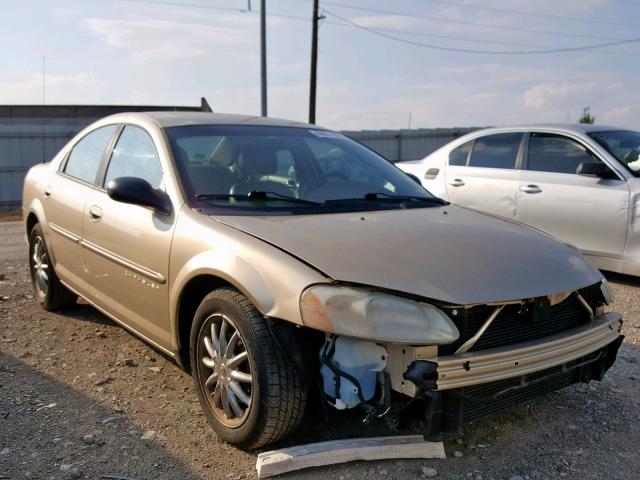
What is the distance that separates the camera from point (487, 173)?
284 inches

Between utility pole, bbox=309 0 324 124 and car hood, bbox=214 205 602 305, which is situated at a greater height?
utility pole, bbox=309 0 324 124

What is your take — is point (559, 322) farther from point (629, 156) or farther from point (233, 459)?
point (629, 156)

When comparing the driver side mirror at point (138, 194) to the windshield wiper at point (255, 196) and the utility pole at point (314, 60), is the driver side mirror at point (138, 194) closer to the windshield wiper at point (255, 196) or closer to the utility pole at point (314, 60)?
the windshield wiper at point (255, 196)

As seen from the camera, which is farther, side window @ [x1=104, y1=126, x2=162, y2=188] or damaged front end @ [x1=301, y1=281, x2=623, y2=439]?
side window @ [x1=104, y1=126, x2=162, y2=188]

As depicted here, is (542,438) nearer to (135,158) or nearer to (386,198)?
(386,198)

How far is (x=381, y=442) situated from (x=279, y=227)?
1092 millimetres

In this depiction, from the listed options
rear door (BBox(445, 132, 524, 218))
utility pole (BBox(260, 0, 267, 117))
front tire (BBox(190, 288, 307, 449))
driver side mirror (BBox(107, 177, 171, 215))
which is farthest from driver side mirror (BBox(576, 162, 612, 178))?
utility pole (BBox(260, 0, 267, 117))

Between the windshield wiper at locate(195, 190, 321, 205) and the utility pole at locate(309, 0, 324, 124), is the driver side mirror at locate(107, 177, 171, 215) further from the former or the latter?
the utility pole at locate(309, 0, 324, 124)

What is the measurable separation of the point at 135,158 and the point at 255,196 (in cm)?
97

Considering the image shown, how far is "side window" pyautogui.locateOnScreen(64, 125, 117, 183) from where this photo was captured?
14.6 ft

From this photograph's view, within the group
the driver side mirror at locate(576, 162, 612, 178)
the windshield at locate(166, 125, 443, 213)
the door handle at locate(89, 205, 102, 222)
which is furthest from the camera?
the driver side mirror at locate(576, 162, 612, 178)

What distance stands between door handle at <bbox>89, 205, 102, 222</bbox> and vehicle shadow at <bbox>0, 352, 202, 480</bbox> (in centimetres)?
103

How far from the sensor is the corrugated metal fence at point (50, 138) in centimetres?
1764

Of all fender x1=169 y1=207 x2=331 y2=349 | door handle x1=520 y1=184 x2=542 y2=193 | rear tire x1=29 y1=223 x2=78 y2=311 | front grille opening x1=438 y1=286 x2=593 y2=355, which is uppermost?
door handle x1=520 y1=184 x2=542 y2=193
